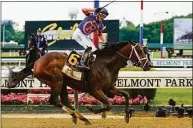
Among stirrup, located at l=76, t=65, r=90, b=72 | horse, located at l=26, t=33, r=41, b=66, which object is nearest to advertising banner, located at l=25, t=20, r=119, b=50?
horse, located at l=26, t=33, r=41, b=66

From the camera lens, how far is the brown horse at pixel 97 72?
388 inches

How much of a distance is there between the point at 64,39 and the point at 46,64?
18.7 meters

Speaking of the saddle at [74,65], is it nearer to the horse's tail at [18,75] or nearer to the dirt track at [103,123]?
the dirt track at [103,123]

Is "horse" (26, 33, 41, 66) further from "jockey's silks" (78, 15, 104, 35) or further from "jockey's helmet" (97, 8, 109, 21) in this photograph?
"jockey's helmet" (97, 8, 109, 21)

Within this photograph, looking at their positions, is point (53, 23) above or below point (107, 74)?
above

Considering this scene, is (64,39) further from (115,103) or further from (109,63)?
(109,63)

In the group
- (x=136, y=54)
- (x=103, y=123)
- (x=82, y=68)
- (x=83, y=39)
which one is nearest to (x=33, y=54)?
(x=83, y=39)

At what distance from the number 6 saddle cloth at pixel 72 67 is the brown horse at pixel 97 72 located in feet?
0.27

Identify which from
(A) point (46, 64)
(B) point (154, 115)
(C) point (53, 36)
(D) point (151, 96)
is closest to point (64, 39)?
(C) point (53, 36)

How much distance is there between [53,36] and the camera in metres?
29.4

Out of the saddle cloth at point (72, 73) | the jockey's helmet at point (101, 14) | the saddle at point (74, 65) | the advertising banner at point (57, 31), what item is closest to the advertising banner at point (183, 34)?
the advertising banner at point (57, 31)

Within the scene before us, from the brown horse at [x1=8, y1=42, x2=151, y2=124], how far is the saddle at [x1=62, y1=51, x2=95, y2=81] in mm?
76

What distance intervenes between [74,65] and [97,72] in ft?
Result: 1.63

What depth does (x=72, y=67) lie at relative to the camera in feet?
32.7
